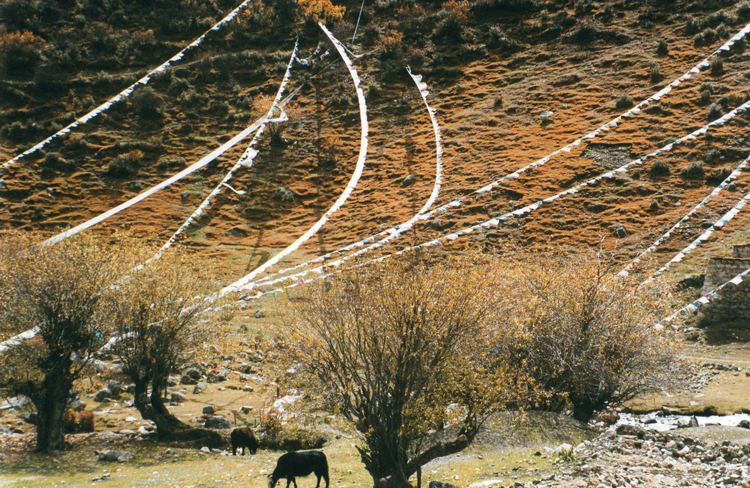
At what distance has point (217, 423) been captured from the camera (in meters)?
20.0

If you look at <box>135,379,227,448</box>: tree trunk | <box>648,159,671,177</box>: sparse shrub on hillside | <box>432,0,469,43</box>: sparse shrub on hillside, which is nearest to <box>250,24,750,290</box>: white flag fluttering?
<box>648,159,671,177</box>: sparse shrub on hillside

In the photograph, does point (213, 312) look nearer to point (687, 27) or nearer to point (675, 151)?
point (675, 151)

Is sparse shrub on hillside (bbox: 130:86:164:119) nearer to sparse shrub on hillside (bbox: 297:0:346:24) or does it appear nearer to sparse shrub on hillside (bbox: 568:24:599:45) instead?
sparse shrub on hillside (bbox: 297:0:346:24)

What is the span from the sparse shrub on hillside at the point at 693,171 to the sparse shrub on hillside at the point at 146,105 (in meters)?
47.2

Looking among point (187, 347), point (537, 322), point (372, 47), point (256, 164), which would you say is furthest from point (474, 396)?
point (372, 47)

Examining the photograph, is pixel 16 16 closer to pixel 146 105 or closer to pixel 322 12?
pixel 146 105

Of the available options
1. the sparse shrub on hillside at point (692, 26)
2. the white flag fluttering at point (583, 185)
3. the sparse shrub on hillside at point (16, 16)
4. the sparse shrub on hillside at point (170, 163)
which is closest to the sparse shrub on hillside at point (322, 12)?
the sparse shrub on hillside at point (170, 163)

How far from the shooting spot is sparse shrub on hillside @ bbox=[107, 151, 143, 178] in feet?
179

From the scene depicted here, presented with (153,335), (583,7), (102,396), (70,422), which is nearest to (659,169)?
(583,7)

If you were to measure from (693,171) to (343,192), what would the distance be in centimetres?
2418

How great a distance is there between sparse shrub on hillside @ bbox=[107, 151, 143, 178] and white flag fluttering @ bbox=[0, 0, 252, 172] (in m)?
4.24

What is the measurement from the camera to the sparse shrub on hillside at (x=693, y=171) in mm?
40625

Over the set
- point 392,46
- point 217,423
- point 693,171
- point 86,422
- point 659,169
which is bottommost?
point 217,423

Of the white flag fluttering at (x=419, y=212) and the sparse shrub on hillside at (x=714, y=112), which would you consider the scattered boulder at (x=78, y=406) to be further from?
the sparse shrub on hillside at (x=714, y=112)
